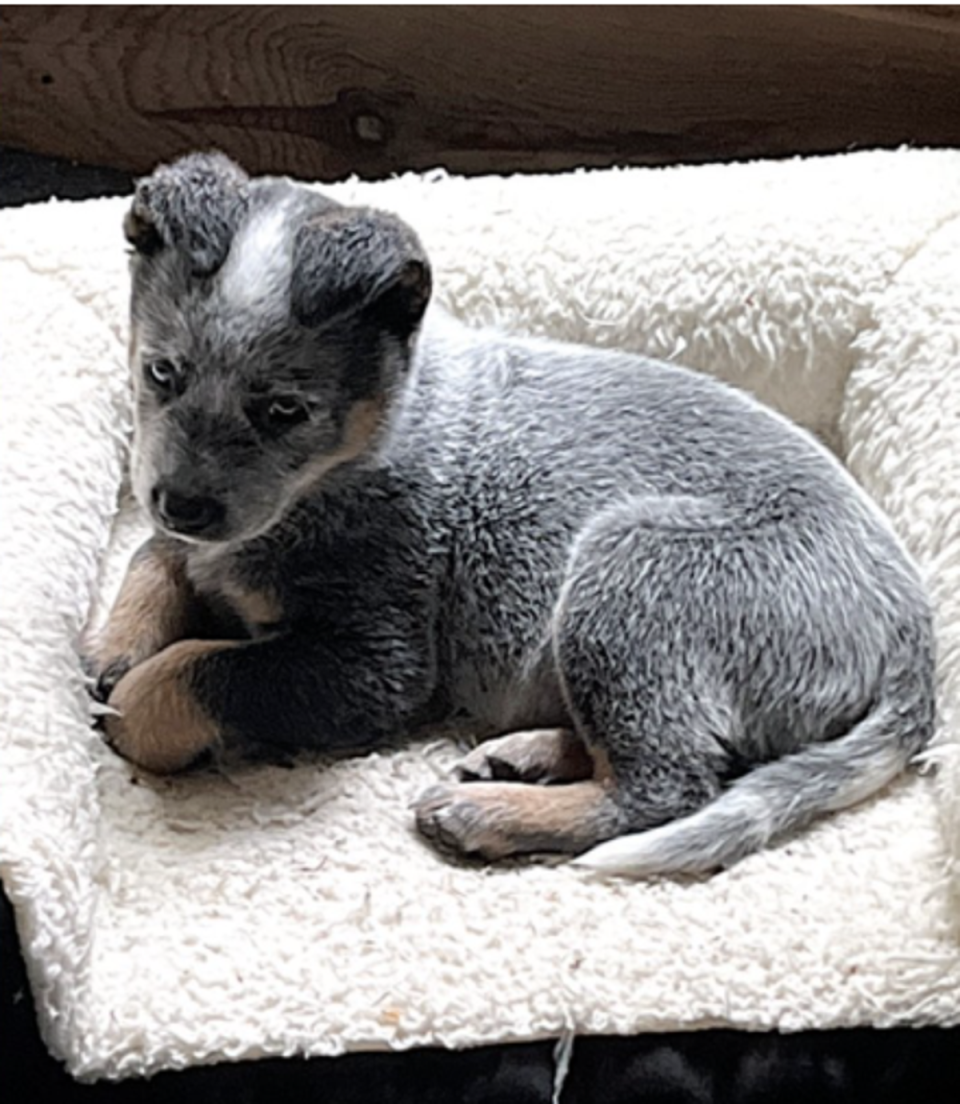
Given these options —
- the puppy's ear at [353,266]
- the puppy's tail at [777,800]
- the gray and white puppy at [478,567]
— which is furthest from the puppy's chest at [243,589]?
the puppy's tail at [777,800]

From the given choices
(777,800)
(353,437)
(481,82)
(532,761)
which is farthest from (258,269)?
(481,82)

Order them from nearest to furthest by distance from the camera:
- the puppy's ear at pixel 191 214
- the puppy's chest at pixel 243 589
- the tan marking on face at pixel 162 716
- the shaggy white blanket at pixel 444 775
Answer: the shaggy white blanket at pixel 444 775 < the puppy's ear at pixel 191 214 < the tan marking on face at pixel 162 716 < the puppy's chest at pixel 243 589

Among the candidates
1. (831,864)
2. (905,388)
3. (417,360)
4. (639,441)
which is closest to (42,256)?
(417,360)

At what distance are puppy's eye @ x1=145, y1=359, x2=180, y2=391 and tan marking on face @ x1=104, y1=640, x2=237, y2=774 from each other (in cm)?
34

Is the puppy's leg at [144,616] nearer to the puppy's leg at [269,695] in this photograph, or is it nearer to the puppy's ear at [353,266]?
the puppy's leg at [269,695]

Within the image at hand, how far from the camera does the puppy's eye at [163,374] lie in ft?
7.18

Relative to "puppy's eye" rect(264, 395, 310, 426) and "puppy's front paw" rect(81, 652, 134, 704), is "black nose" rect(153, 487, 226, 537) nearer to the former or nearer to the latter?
"puppy's eye" rect(264, 395, 310, 426)

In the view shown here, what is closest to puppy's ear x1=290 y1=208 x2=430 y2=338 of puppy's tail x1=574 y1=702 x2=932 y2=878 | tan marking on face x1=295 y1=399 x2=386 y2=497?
tan marking on face x1=295 y1=399 x2=386 y2=497

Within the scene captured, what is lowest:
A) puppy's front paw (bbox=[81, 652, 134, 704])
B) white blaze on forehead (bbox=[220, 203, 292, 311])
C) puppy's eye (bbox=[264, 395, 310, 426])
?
puppy's front paw (bbox=[81, 652, 134, 704])

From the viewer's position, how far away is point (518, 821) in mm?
2252

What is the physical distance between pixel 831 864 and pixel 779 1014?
245 mm

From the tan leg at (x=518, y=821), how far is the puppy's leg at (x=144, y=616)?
44 cm

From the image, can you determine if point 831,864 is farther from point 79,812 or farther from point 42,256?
point 42,256

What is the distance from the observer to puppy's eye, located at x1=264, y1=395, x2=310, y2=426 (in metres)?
2.19
